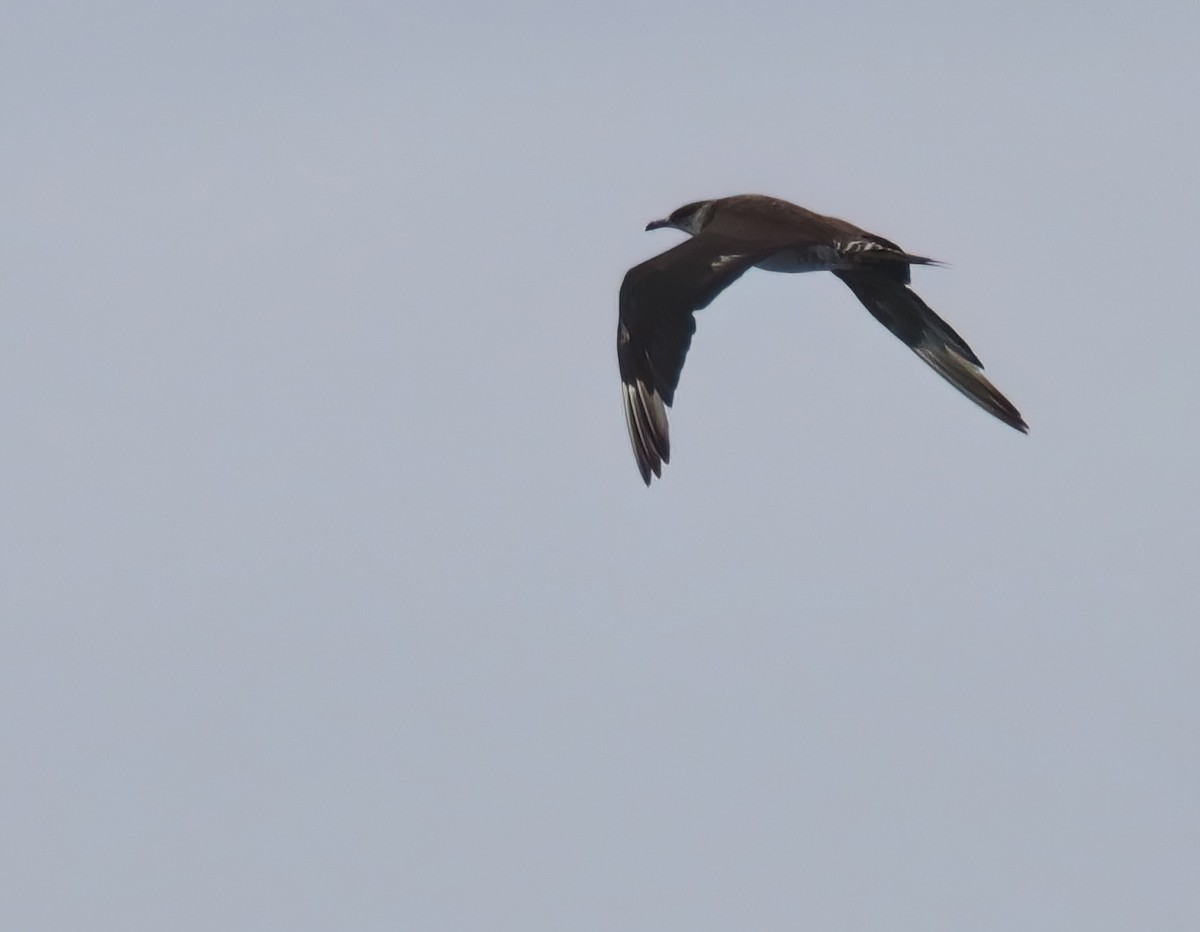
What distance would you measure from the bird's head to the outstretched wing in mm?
1252

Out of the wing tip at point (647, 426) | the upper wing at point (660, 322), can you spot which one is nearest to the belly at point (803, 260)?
the upper wing at point (660, 322)

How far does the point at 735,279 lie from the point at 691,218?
2783 mm

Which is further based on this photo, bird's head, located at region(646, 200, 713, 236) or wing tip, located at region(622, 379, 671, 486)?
bird's head, located at region(646, 200, 713, 236)

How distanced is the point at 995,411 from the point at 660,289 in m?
2.25

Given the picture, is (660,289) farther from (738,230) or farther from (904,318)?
(904,318)

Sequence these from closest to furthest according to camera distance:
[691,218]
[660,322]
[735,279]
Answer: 1. [735,279]
2. [660,322]
3. [691,218]

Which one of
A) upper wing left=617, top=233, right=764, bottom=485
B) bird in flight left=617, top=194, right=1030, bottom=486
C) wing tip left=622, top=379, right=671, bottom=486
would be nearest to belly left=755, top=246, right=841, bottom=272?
bird in flight left=617, top=194, right=1030, bottom=486

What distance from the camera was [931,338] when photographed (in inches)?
635

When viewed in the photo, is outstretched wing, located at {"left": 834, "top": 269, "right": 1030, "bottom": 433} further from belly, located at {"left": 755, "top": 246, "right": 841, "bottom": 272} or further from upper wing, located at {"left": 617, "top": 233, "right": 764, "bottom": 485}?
upper wing, located at {"left": 617, "top": 233, "right": 764, "bottom": 485}

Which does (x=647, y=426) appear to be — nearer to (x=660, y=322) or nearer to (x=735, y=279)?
(x=660, y=322)

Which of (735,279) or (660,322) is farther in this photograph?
(660,322)

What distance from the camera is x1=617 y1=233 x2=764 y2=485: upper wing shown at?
14.8m

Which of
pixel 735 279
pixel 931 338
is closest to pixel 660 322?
pixel 735 279

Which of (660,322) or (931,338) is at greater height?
(660,322)
